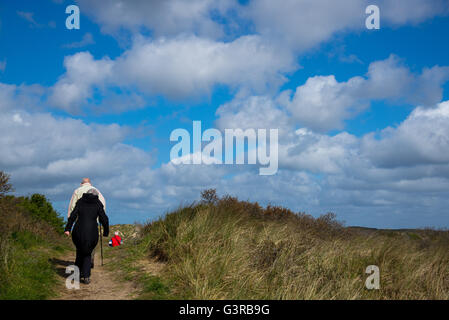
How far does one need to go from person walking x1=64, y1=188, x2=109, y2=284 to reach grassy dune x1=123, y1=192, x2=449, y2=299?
5.06 feet

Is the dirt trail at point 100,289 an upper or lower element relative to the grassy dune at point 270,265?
lower

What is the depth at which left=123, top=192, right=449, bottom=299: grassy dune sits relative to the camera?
7418mm

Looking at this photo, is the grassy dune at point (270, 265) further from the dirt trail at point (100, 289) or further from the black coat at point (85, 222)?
the black coat at point (85, 222)

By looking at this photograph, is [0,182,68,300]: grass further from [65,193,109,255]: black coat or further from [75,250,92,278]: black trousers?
[65,193,109,255]: black coat

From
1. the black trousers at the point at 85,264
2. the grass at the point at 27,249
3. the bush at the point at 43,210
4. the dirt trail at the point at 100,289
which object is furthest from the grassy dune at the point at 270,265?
the bush at the point at 43,210

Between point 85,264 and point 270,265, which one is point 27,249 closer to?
point 85,264

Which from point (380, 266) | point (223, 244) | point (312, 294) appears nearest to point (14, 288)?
point (223, 244)

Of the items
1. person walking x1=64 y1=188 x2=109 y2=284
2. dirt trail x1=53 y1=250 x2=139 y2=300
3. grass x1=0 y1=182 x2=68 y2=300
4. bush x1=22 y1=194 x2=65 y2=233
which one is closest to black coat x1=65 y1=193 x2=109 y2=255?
person walking x1=64 y1=188 x2=109 y2=284

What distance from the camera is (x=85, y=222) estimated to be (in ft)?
28.9

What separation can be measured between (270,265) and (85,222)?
4.90 metres

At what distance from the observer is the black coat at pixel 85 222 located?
28.6 feet
